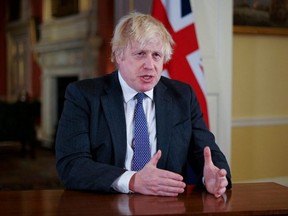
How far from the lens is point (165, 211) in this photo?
1377 mm

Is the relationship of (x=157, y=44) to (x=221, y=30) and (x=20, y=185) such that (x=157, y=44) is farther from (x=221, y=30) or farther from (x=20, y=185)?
(x=20, y=185)

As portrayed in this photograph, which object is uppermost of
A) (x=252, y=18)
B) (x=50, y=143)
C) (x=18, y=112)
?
(x=252, y=18)

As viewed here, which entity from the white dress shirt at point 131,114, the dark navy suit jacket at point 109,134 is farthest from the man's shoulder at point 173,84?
the white dress shirt at point 131,114

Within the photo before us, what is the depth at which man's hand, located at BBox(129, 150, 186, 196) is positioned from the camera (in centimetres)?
157

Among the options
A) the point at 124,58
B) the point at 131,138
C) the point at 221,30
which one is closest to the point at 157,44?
the point at 124,58

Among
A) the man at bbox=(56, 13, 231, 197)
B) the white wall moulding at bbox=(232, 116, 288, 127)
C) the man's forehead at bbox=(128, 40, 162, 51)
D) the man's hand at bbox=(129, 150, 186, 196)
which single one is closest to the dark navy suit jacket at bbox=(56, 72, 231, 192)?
the man at bbox=(56, 13, 231, 197)

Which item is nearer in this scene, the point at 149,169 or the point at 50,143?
the point at 149,169

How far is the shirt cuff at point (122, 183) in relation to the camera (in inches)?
63.8

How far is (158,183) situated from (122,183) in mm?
136

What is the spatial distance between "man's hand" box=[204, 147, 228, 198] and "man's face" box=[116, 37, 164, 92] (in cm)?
36

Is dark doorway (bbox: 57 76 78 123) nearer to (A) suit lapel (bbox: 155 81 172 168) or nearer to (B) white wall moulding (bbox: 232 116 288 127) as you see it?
(B) white wall moulding (bbox: 232 116 288 127)

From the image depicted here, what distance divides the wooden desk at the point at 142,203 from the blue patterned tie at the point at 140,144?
25cm

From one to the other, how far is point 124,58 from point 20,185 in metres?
3.63

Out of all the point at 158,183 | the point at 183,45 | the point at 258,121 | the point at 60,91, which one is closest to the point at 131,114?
the point at 158,183
